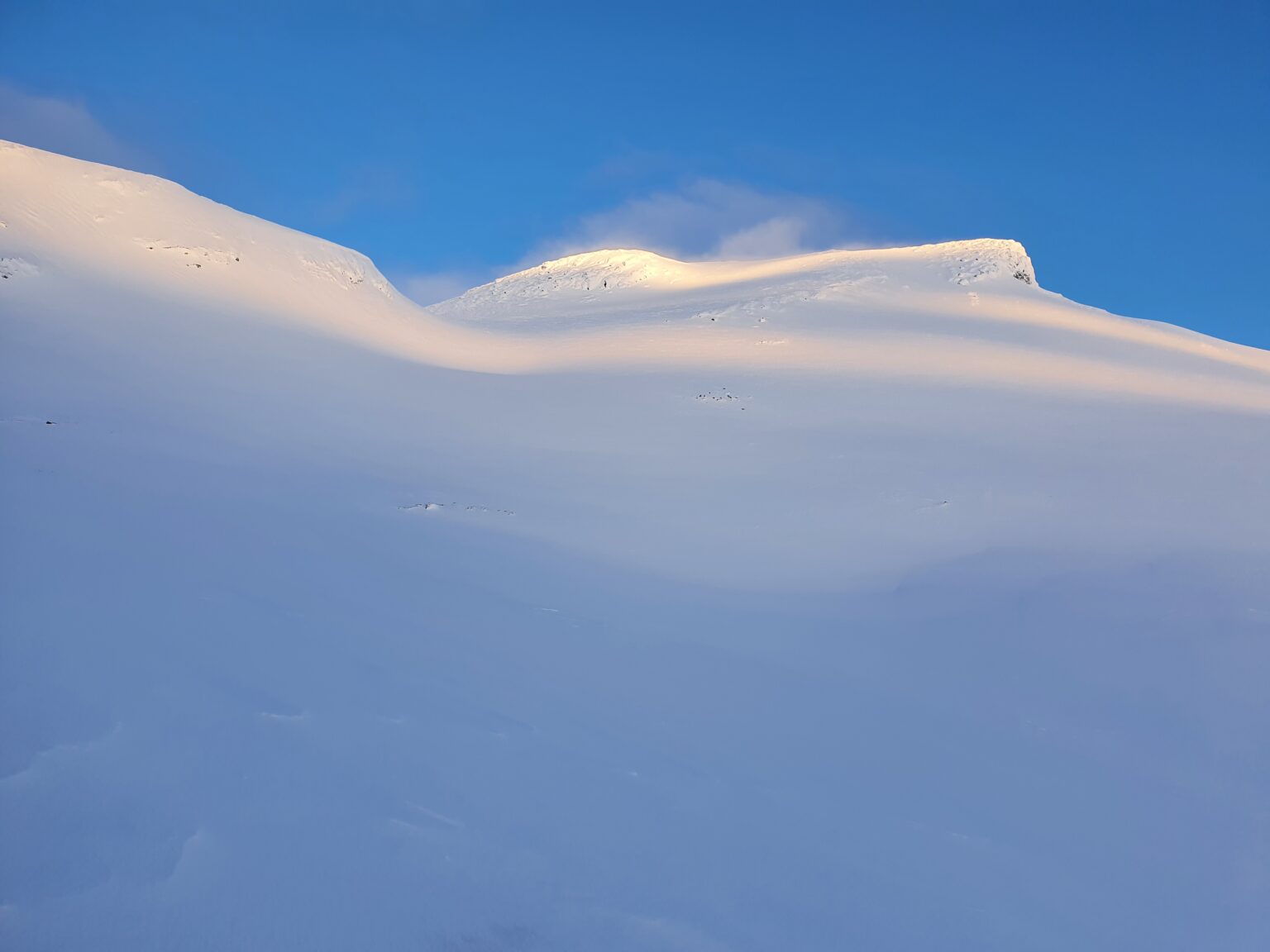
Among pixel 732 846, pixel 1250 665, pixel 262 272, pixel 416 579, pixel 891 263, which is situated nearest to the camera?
pixel 732 846

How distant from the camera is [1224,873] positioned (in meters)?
4.85

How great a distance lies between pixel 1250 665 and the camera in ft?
23.1

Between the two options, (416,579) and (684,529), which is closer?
(416,579)

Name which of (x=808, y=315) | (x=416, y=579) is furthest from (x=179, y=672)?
(x=808, y=315)

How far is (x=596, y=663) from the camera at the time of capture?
697 centimetres

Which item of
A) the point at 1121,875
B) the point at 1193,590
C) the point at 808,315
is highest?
the point at 808,315

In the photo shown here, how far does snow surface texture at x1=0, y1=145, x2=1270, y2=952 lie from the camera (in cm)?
425

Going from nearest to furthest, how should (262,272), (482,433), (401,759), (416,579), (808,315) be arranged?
(401,759), (416,579), (482,433), (262,272), (808,315)

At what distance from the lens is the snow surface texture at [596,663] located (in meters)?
4.25

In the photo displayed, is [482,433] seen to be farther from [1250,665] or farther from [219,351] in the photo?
[1250,665]

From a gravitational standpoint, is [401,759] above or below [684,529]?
below

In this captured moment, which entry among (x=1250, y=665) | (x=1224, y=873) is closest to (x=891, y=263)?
(x=1250, y=665)

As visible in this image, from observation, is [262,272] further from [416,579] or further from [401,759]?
[401,759]

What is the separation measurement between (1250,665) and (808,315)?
2235 cm
